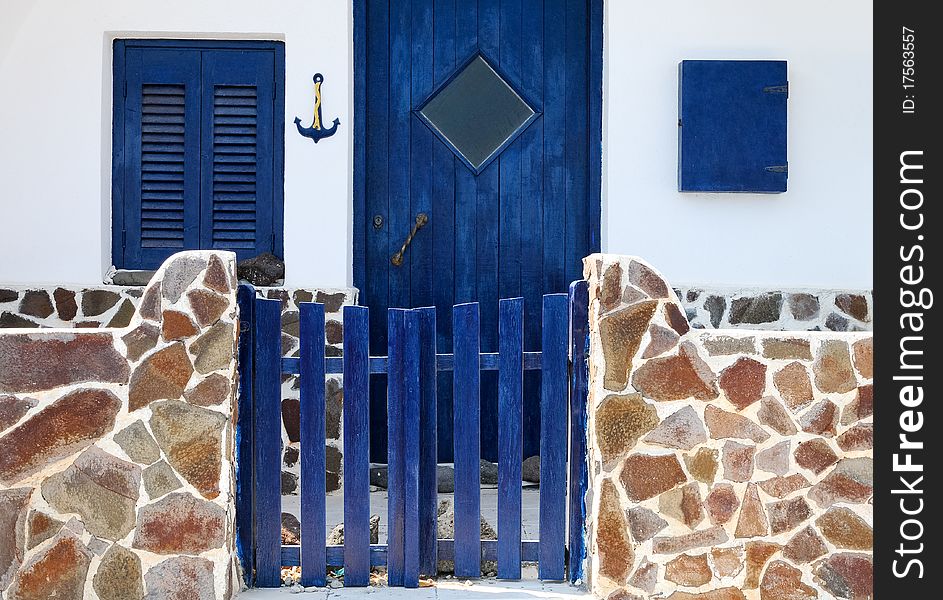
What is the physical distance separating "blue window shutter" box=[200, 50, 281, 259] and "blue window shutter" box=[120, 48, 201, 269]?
0.24 ft

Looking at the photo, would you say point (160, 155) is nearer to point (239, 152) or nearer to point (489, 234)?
point (239, 152)

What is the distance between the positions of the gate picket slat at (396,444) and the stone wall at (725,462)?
0.82m

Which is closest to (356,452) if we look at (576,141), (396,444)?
(396,444)

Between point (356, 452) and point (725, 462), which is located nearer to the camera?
point (725, 462)

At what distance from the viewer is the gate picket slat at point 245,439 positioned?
12.9 ft

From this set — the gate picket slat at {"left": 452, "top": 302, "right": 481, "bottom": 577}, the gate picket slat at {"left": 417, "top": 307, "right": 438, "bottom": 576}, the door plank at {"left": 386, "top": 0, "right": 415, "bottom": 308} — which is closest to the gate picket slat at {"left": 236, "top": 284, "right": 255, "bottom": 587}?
the gate picket slat at {"left": 417, "top": 307, "right": 438, "bottom": 576}

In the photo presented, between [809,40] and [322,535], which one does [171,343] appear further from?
[809,40]

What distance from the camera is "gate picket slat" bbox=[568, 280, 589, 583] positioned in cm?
397

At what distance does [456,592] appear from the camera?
12.7 ft

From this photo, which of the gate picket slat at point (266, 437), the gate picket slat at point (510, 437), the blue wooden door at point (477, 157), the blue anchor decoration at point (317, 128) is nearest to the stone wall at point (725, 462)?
the gate picket slat at point (510, 437)

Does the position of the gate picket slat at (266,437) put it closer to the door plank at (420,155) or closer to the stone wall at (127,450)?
the stone wall at (127,450)

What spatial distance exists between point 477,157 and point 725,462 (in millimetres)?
2773
